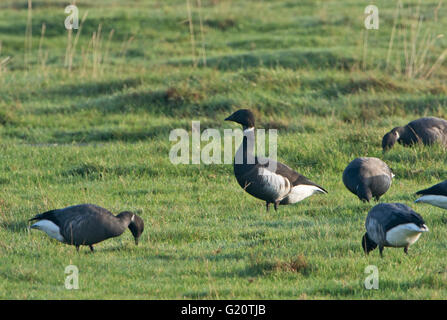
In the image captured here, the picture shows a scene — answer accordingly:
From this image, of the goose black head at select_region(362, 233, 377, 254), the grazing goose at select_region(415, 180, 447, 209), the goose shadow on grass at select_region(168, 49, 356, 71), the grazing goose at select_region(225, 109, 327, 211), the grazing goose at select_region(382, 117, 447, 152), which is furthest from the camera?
the goose shadow on grass at select_region(168, 49, 356, 71)

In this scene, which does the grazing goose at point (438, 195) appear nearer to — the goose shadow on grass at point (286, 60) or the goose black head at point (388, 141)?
the goose black head at point (388, 141)

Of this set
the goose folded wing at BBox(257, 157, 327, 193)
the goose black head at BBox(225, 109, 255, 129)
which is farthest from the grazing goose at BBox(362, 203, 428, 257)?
the goose black head at BBox(225, 109, 255, 129)

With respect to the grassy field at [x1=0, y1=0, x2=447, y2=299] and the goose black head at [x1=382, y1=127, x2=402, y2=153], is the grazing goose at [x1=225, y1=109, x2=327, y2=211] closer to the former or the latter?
the grassy field at [x1=0, y1=0, x2=447, y2=299]

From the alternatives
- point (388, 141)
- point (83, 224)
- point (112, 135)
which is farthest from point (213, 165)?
point (83, 224)

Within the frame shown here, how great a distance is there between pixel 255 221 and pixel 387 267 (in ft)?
8.95

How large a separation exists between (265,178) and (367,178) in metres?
1.61

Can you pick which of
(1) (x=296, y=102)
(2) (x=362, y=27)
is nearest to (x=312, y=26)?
(2) (x=362, y=27)

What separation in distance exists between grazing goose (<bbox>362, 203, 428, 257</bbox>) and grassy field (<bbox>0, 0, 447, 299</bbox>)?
0.23m

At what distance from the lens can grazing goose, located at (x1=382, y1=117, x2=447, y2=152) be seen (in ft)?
46.1

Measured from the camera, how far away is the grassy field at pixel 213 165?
825cm

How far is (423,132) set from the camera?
14.1m

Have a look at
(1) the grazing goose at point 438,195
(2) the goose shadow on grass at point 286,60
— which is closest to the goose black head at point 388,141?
(1) the grazing goose at point 438,195

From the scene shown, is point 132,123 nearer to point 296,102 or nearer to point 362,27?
point 296,102

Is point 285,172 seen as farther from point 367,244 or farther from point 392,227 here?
point 392,227
